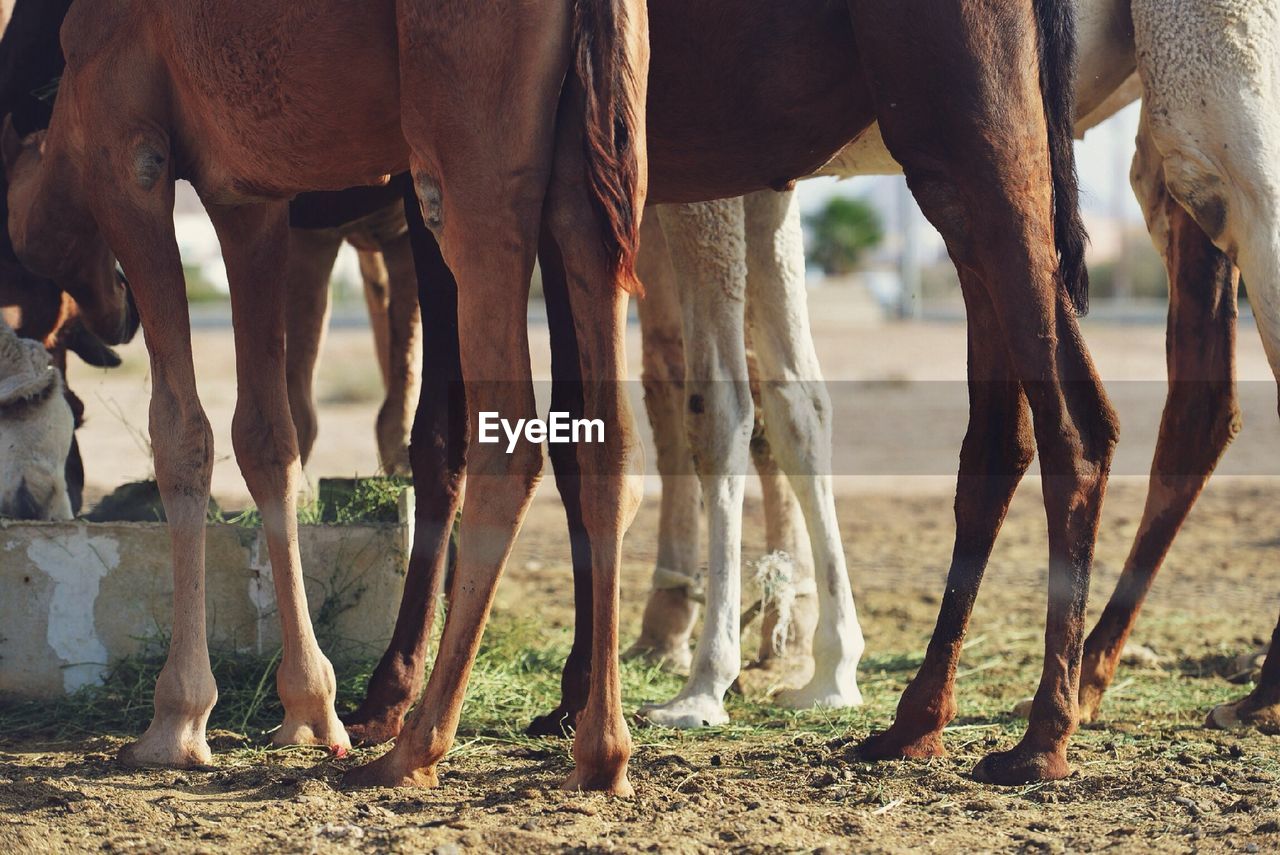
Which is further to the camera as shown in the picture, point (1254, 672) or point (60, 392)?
point (1254, 672)

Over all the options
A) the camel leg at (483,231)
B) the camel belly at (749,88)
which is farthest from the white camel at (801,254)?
the camel leg at (483,231)

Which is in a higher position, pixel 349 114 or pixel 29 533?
pixel 349 114

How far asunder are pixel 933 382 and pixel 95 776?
12533mm

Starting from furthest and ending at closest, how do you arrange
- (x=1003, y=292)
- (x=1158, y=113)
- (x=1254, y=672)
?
1. (x=1254, y=672)
2. (x=1158, y=113)
3. (x=1003, y=292)

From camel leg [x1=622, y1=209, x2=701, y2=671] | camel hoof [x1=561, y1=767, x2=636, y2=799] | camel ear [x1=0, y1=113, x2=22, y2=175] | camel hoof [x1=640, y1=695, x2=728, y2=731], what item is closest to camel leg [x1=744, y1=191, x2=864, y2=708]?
camel hoof [x1=640, y1=695, x2=728, y2=731]

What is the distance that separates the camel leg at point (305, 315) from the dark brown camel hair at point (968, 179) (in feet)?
7.22

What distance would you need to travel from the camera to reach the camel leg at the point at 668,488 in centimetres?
561

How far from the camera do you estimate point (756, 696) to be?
5102 millimetres

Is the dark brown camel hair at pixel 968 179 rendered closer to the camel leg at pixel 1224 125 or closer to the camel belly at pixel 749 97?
the camel belly at pixel 749 97

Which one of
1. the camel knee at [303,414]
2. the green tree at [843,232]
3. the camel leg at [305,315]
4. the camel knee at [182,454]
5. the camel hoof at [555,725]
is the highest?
the green tree at [843,232]

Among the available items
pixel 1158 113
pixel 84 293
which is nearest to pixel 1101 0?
pixel 1158 113

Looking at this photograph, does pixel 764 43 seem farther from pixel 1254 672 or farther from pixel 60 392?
pixel 1254 672

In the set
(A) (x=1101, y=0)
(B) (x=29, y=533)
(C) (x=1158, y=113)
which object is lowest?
(B) (x=29, y=533)

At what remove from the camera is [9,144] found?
16.0 feet
